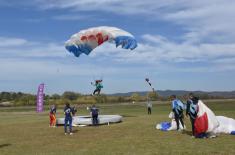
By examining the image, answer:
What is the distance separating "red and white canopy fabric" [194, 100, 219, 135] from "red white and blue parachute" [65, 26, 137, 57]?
975 centimetres

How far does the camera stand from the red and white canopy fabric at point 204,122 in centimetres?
1875

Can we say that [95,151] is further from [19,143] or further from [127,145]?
[19,143]

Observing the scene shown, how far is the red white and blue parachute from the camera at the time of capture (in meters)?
28.2

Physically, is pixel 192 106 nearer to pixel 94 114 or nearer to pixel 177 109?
pixel 177 109

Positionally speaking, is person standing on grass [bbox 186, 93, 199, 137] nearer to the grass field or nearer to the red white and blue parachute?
the grass field

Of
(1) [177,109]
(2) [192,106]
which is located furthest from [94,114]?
(2) [192,106]

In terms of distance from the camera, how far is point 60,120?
2864 centimetres

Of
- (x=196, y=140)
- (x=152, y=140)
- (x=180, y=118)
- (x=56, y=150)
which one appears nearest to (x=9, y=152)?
(x=56, y=150)

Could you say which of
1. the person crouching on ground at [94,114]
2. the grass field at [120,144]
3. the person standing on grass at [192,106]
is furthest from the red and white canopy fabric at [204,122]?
the person crouching on ground at [94,114]

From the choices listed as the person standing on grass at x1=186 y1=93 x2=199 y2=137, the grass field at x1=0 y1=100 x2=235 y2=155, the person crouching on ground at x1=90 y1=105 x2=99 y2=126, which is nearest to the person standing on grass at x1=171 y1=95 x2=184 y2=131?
the grass field at x1=0 y1=100 x2=235 y2=155

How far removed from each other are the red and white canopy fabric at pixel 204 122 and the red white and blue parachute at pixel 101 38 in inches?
384

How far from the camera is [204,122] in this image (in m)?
18.9

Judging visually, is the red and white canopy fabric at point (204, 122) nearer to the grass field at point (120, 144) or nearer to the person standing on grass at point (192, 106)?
the person standing on grass at point (192, 106)

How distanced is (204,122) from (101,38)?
1149cm
